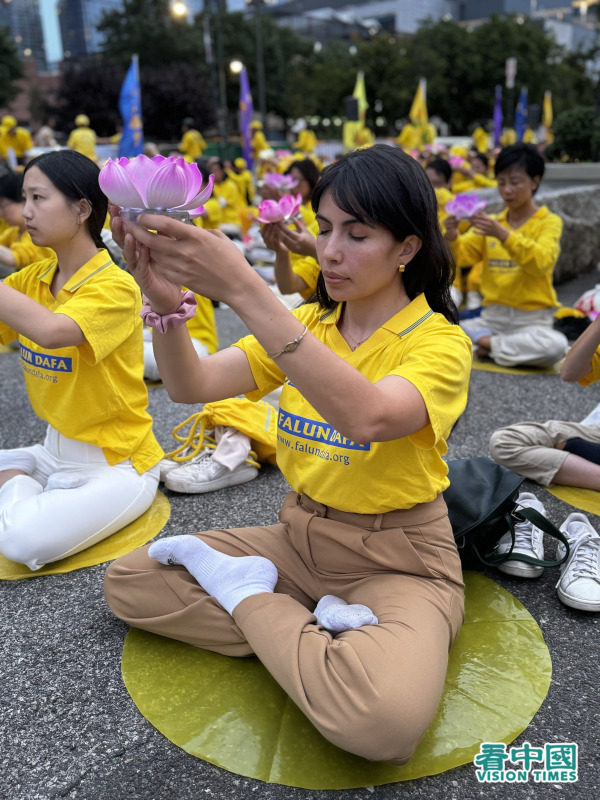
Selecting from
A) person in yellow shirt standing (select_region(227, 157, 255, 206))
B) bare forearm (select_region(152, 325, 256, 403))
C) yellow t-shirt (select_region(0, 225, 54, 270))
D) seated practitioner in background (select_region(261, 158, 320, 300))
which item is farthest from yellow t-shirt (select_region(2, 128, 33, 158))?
bare forearm (select_region(152, 325, 256, 403))

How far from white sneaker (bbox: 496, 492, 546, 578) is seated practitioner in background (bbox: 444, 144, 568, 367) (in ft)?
8.02

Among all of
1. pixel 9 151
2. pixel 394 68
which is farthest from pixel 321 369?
pixel 394 68

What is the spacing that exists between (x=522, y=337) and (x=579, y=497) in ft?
7.30

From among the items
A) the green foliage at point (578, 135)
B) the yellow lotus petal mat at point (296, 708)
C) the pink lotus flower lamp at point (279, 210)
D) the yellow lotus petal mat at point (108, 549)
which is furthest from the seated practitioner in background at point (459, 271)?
the green foliage at point (578, 135)

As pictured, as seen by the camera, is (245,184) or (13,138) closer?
(245,184)

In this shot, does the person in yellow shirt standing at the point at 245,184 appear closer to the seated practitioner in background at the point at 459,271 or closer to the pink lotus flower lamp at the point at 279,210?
the seated practitioner in background at the point at 459,271

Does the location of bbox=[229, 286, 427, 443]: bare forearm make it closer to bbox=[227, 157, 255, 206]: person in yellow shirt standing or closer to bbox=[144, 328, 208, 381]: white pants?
bbox=[144, 328, 208, 381]: white pants

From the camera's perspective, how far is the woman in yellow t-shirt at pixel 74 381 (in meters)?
2.67

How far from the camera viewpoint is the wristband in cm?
169

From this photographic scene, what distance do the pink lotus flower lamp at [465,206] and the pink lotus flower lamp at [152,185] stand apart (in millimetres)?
3480

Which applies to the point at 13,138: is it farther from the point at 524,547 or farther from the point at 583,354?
the point at 524,547

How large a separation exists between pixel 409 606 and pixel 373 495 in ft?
1.04

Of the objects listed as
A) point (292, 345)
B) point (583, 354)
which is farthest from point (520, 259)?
point (292, 345)

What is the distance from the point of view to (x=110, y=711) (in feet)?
6.69
